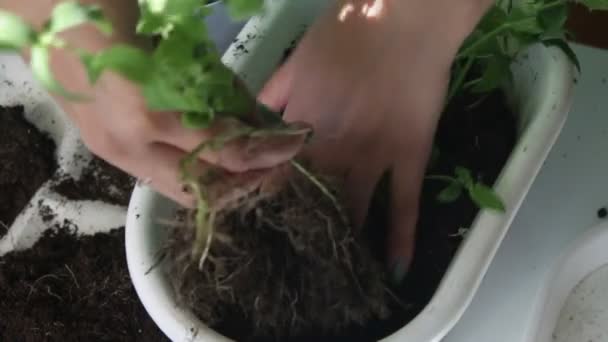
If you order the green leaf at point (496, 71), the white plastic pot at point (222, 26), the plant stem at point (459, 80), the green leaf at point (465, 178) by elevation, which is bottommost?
the white plastic pot at point (222, 26)

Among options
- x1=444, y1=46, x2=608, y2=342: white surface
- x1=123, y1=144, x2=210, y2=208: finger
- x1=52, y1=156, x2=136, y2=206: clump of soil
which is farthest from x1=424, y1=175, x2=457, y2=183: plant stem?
x1=52, y1=156, x2=136, y2=206: clump of soil

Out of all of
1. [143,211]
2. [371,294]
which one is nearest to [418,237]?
[371,294]

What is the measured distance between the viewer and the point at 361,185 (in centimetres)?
54

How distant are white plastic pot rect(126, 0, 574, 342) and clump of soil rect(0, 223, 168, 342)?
0.17m

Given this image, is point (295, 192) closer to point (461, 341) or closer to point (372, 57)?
point (372, 57)

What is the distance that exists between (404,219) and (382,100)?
0.29 feet

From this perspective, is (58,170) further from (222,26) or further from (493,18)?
(493,18)

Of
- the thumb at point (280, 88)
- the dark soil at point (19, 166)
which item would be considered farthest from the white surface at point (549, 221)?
the dark soil at point (19, 166)

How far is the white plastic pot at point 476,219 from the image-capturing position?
49 centimetres

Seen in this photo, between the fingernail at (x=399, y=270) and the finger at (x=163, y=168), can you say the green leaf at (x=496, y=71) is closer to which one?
the fingernail at (x=399, y=270)

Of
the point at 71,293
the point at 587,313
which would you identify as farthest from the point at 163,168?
the point at 587,313

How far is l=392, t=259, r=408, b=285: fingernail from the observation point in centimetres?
54

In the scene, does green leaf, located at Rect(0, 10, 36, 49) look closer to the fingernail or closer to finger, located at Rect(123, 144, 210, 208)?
finger, located at Rect(123, 144, 210, 208)

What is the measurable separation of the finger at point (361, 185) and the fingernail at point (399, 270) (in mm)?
39
